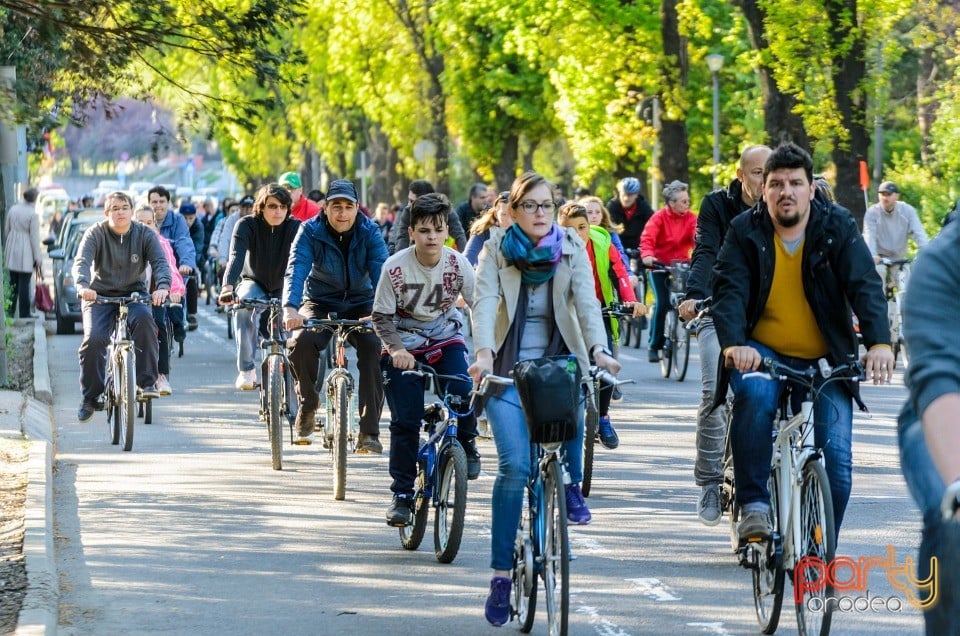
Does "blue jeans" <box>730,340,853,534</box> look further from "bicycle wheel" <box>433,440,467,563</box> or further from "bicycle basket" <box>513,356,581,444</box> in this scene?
"bicycle wheel" <box>433,440,467,563</box>

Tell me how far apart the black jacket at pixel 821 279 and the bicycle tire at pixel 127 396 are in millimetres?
7187

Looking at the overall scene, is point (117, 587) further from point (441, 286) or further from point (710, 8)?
point (710, 8)

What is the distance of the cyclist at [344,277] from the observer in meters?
10.7

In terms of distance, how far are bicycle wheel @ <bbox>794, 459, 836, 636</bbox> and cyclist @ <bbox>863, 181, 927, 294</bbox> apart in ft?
43.9

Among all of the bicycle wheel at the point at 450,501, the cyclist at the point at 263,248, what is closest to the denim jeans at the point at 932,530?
the bicycle wheel at the point at 450,501

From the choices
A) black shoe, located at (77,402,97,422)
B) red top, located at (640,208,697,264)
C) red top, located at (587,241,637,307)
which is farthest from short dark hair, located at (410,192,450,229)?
red top, located at (640,208,697,264)

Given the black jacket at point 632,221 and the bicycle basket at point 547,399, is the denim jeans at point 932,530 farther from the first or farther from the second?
the black jacket at point 632,221

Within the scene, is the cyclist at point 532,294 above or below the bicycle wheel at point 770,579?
above

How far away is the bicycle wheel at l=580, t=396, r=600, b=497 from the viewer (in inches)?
429

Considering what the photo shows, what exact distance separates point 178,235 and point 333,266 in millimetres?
8166

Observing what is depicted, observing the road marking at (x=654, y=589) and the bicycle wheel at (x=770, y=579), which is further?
the road marking at (x=654, y=589)

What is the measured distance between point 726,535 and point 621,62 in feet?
85.2

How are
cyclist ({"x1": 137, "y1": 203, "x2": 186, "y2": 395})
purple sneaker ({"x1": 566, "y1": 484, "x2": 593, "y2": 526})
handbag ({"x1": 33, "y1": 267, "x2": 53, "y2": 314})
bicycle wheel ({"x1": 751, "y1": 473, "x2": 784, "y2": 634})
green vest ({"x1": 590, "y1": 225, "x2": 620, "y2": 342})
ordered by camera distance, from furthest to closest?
handbag ({"x1": 33, "y1": 267, "x2": 53, "y2": 314}), cyclist ({"x1": 137, "y1": 203, "x2": 186, "y2": 395}), green vest ({"x1": 590, "y1": 225, "x2": 620, "y2": 342}), purple sneaker ({"x1": 566, "y1": 484, "x2": 593, "y2": 526}), bicycle wheel ({"x1": 751, "y1": 473, "x2": 784, "y2": 634})

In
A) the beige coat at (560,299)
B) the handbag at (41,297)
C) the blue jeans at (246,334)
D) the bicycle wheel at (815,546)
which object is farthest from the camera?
the handbag at (41,297)
